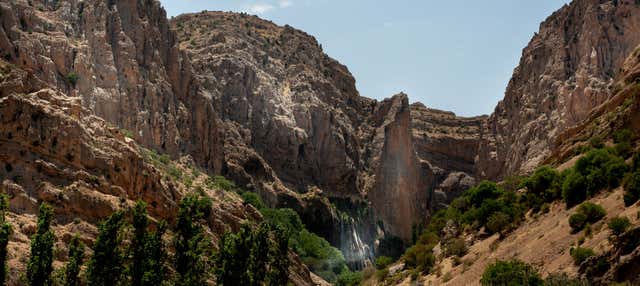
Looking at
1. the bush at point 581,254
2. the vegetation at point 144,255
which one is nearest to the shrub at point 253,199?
the vegetation at point 144,255

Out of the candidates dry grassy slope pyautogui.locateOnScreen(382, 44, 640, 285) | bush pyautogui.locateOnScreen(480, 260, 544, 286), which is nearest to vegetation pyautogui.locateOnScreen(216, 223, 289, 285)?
dry grassy slope pyautogui.locateOnScreen(382, 44, 640, 285)

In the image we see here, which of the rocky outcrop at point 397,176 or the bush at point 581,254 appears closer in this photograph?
the bush at point 581,254

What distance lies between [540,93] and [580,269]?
2988 inches

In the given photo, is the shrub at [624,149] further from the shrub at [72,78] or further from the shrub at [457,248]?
the shrub at [72,78]

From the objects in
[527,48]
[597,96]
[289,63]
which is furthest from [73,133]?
[527,48]

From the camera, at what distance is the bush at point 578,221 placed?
130 ft

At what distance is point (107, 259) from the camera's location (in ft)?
130

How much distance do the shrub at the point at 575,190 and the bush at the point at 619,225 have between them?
1104 centimetres

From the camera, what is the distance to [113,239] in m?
40.3

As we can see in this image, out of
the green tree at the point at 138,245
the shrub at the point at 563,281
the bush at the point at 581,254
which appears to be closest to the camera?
the shrub at the point at 563,281

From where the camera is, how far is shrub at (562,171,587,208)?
44.8 meters

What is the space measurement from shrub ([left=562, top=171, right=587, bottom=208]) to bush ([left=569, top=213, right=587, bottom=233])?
4.76m

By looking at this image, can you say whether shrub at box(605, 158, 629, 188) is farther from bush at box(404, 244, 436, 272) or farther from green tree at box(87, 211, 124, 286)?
green tree at box(87, 211, 124, 286)

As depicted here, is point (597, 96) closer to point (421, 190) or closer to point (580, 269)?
point (421, 190)
